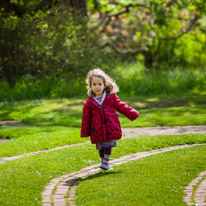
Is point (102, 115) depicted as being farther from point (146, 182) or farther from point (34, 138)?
point (34, 138)

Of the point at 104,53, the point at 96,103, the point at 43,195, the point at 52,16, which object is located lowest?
the point at 43,195

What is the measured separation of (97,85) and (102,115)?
451 millimetres

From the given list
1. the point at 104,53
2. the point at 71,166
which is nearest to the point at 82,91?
the point at 104,53

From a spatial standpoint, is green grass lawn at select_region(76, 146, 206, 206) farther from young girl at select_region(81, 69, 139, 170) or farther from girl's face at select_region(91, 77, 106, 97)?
girl's face at select_region(91, 77, 106, 97)

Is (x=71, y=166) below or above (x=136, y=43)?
below

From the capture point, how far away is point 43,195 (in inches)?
209

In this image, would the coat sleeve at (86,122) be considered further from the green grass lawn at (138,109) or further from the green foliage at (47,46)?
the green foliage at (47,46)

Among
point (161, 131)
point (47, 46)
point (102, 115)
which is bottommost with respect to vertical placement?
point (161, 131)

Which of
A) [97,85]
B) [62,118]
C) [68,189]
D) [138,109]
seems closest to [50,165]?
[68,189]

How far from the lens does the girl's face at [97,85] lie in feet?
21.5

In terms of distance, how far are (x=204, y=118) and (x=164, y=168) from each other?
16.2ft

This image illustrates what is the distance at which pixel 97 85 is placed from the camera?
21.5 ft

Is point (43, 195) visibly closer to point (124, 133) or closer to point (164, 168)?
point (164, 168)

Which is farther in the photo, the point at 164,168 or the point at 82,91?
the point at 82,91
